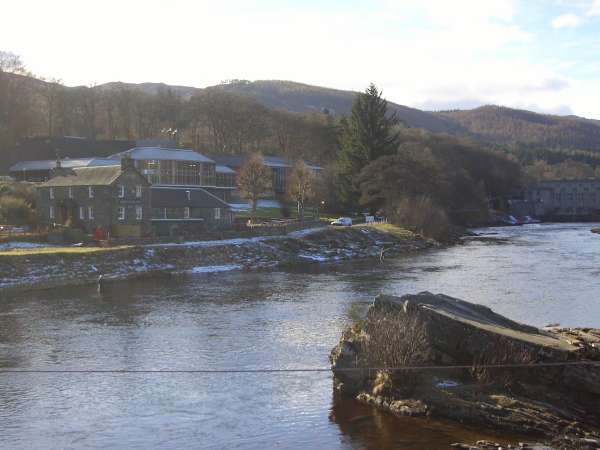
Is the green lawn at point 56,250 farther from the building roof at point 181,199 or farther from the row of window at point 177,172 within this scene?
the row of window at point 177,172

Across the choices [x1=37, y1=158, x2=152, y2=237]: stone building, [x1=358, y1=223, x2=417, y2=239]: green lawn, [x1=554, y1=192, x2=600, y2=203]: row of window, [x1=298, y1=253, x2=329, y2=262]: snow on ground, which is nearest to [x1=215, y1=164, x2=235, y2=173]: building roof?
[x1=358, y1=223, x2=417, y2=239]: green lawn

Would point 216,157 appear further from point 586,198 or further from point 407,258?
point 586,198

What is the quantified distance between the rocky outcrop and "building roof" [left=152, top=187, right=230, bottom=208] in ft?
149

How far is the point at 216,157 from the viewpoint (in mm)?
109500

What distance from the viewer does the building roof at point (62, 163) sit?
272 ft

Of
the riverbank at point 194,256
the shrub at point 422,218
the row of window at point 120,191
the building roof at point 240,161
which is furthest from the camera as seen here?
the building roof at point 240,161

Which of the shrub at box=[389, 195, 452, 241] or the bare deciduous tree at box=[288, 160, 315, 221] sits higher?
the bare deciduous tree at box=[288, 160, 315, 221]

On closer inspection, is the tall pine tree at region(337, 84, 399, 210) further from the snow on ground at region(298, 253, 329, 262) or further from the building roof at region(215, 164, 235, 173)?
the snow on ground at region(298, 253, 329, 262)

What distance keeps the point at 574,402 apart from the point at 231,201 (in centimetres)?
8021

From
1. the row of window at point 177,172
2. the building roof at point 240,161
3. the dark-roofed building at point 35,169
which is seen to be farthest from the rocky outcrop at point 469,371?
the building roof at point 240,161

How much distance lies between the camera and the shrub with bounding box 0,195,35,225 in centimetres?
6228

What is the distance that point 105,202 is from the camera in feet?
204

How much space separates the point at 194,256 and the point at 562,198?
144m

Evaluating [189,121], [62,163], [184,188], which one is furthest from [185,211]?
[189,121]
